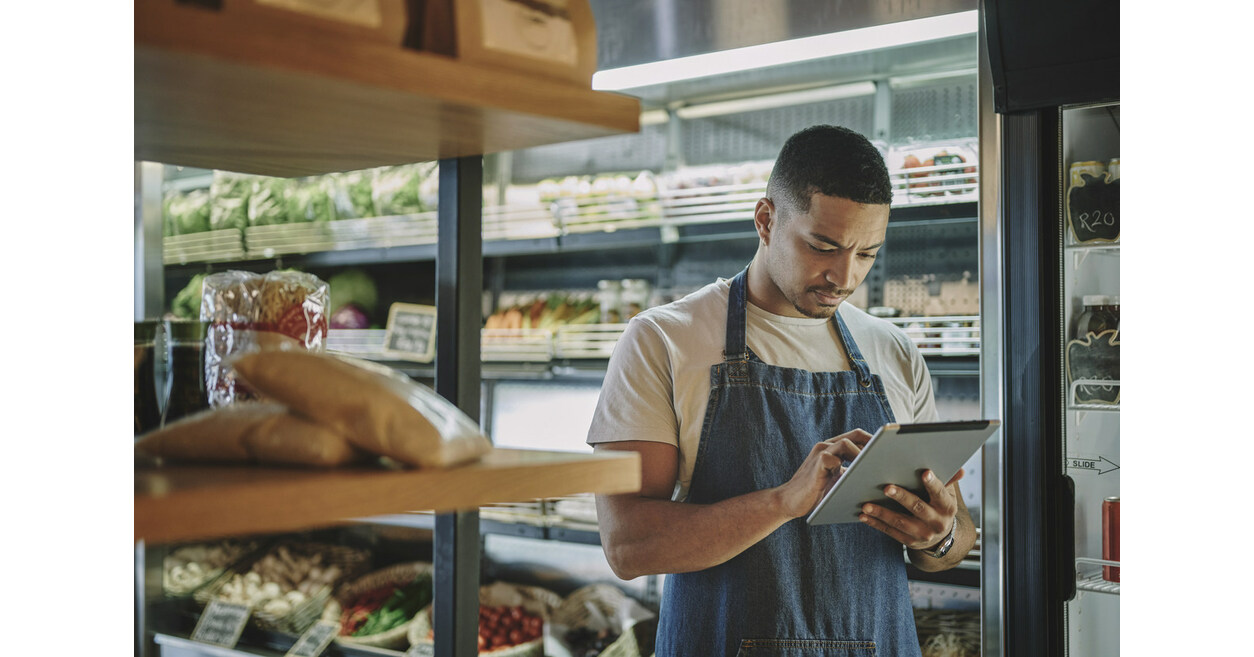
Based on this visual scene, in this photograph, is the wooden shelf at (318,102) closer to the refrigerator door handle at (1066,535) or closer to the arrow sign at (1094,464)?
the refrigerator door handle at (1066,535)

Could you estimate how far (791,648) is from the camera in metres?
1.84

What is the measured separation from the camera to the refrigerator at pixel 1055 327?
6.34ft

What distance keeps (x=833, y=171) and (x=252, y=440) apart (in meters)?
1.48

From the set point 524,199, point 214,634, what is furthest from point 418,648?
point 524,199

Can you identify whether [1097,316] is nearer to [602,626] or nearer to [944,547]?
[944,547]

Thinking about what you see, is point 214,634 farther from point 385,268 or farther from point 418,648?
point 385,268

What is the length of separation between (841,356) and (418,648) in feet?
6.34

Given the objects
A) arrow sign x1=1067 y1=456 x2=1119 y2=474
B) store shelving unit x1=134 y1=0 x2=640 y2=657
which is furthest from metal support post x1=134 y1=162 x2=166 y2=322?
arrow sign x1=1067 y1=456 x2=1119 y2=474

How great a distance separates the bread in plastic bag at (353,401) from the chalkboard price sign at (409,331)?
3.06 metres

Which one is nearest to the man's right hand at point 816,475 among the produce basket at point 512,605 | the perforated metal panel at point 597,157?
the produce basket at point 512,605

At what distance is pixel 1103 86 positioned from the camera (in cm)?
188

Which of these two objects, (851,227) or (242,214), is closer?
(851,227)
